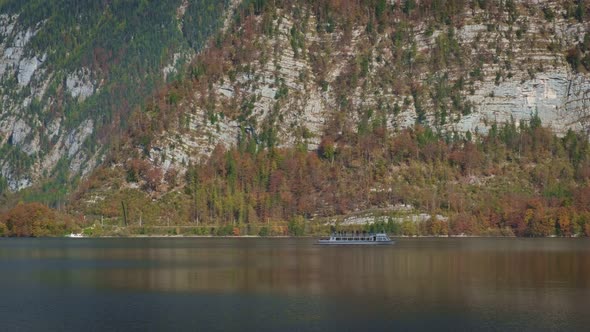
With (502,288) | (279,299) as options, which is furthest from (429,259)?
(279,299)

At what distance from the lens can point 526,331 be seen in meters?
74.0

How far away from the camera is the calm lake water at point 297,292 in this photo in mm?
78438

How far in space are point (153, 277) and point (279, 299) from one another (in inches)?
1094

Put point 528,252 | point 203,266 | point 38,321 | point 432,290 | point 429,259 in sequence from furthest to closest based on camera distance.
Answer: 1. point 528,252
2. point 429,259
3. point 203,266
4. point 432,290
5. point 38,321

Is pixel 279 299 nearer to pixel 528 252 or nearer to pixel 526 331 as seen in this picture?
pixel 526 331

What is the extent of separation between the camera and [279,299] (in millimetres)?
92000

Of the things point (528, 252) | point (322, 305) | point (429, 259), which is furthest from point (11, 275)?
point (528, 252)

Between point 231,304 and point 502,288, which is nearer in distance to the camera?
point 231,304

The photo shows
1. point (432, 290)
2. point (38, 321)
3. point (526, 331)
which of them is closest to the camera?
point (526, 331)

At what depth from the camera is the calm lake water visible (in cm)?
7844

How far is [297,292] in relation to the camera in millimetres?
97625

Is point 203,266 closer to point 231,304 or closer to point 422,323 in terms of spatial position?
point 231,304

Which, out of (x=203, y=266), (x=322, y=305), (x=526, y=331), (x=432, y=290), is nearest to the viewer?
(x=526, y=331)

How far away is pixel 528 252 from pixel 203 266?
5646cm
